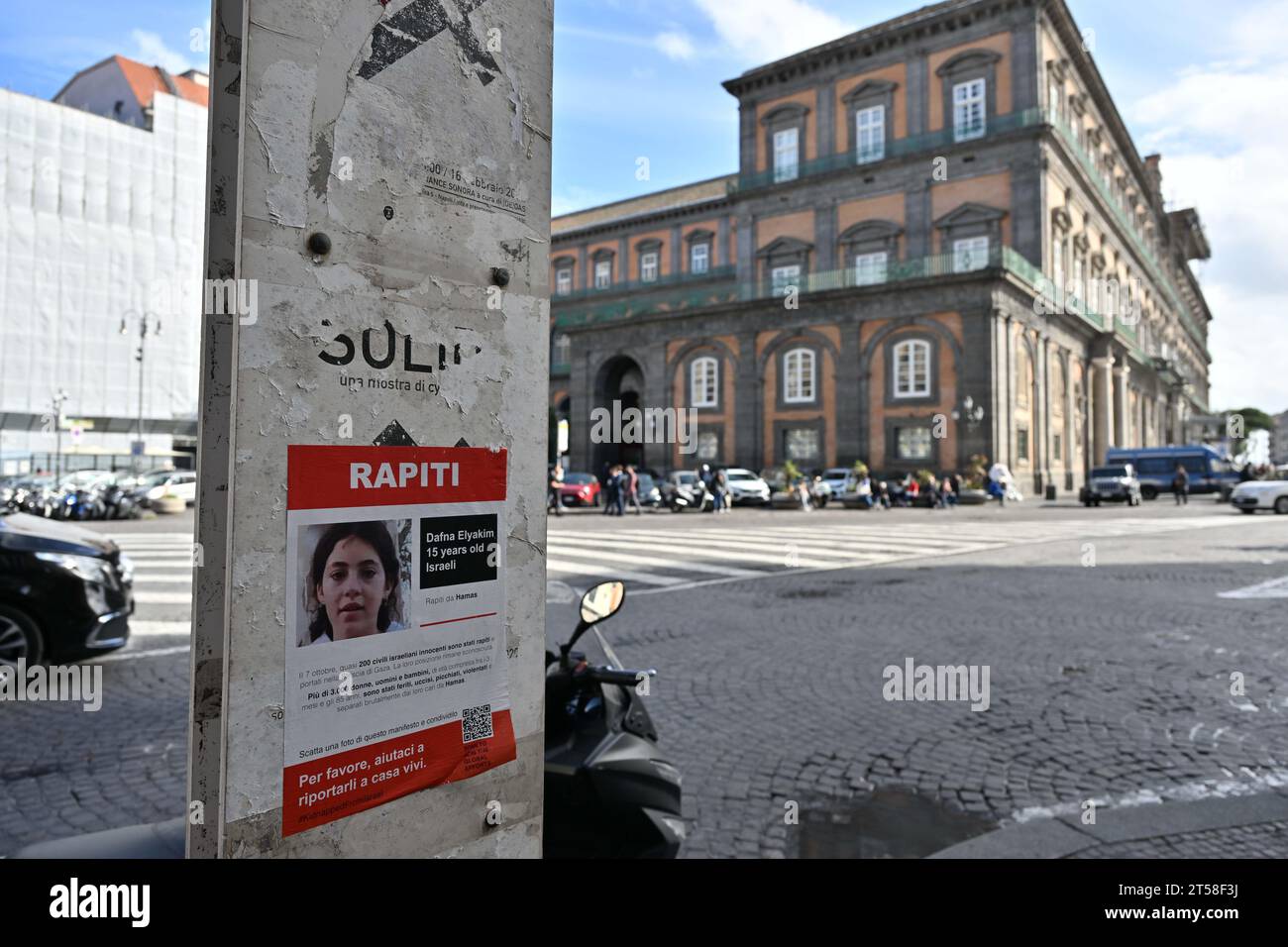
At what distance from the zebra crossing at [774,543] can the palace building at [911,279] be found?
13.9m

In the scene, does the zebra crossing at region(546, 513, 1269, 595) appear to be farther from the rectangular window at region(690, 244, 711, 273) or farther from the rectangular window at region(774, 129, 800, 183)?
the rectangular window at region(690, 244, 711, 273)

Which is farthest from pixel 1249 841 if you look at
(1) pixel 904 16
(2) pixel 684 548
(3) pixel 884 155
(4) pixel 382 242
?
(1) pixel 904 16

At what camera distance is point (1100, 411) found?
49531mm

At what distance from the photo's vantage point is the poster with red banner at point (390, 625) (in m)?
1.43

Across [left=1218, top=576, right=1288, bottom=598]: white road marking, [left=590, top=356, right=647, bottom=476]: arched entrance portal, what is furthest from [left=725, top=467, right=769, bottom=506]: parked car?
[left=1218, top=576, right=1288, bottom=598]: white road marking

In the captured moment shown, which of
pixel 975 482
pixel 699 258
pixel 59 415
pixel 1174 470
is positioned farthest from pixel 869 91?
pixel 59 415

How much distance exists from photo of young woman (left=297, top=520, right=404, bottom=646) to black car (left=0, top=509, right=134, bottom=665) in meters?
6.04

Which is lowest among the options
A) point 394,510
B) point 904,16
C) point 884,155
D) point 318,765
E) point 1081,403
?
point 318,765

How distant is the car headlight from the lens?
6.17m

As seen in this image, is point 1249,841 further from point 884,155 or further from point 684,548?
point 884,155

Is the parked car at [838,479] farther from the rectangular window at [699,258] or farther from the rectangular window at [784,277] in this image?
the rectangular window at [699,258]

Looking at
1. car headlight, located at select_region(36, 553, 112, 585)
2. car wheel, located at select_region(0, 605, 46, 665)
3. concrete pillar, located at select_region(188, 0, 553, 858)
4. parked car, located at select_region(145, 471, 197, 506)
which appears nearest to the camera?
concrete pillar, located at select_region(188, 0, 553, 858)
